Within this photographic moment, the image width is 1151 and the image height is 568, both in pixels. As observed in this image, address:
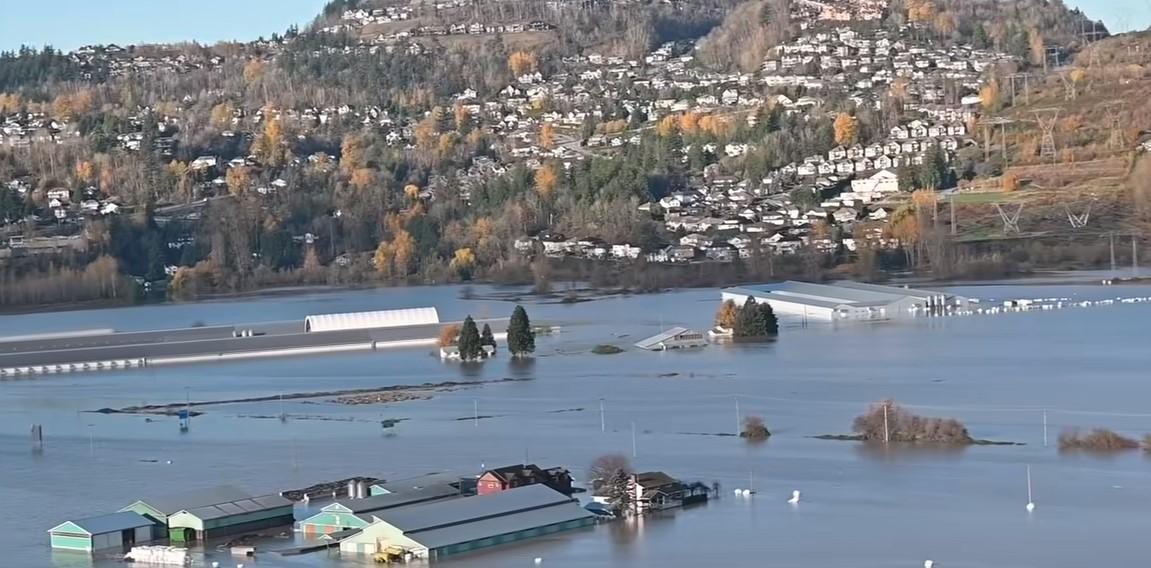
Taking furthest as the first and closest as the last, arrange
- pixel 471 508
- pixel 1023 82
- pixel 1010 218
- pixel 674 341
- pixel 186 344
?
pixel 1023 82, pixel 1010 218, pixel 186 344, pixel 674 341, pixel 471 508

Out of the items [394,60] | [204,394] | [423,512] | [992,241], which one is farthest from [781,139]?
[423,512]

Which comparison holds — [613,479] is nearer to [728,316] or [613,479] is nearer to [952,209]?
[728,316]

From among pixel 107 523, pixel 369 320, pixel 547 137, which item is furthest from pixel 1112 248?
pixel 107 523

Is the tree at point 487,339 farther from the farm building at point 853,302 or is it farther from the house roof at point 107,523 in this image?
the house roof at point 107,523

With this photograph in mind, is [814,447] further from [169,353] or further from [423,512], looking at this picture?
[169,353]

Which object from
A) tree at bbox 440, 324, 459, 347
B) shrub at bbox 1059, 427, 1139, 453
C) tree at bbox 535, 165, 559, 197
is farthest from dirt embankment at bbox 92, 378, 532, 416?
tree at bbox 535, 165, 559, 197

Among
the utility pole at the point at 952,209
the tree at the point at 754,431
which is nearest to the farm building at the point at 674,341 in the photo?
the tree at the point at 754,431
